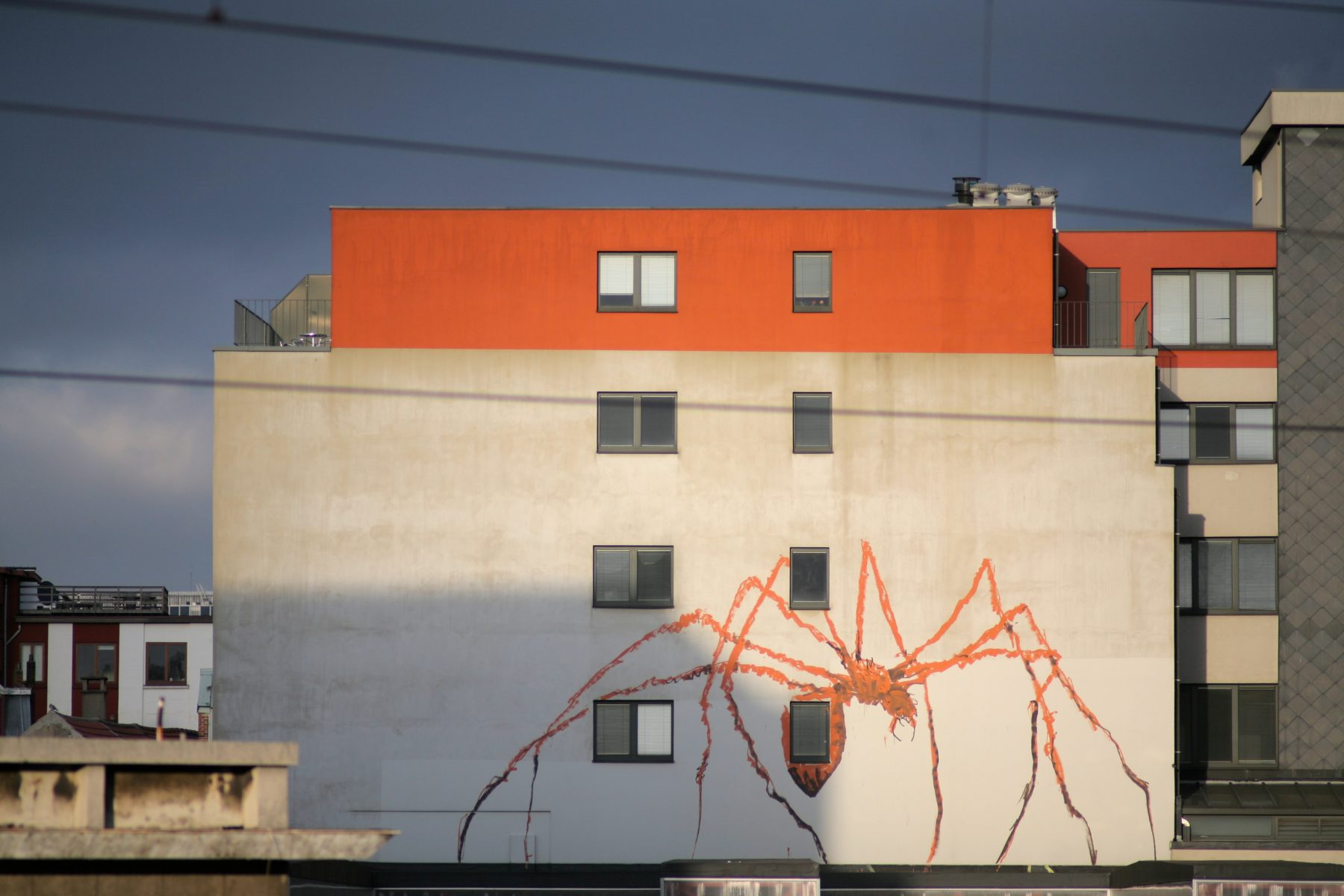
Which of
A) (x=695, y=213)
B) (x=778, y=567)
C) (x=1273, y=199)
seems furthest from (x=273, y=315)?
(x=1273, y=199)

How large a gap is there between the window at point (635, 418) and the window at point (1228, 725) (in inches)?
485

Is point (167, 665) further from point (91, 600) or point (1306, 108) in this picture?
point (1306, 108)

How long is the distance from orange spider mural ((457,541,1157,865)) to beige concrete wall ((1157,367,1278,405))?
6446mm

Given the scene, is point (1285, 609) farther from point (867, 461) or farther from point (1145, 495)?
point (867, 461)

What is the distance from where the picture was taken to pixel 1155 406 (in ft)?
94.6

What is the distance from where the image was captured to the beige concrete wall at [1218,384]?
3067cm

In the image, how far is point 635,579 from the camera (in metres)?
28.2

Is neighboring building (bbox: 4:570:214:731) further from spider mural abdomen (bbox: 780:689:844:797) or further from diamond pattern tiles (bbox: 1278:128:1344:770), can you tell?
diamond pattern tiles (bbox: 1278:128:1344:770)

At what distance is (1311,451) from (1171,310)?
13.8 feet

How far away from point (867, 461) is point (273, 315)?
1301 centimetres

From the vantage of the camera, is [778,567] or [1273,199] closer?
[778,567]

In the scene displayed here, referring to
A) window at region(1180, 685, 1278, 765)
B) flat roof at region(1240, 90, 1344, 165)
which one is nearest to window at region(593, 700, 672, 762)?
window at region(1180, 685, 1278, 765)

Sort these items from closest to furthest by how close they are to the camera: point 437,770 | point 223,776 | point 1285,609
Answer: point 223,776
point 437,770
point 1285,609

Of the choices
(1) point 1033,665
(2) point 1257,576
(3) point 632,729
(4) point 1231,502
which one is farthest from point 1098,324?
(3) point 632,729
